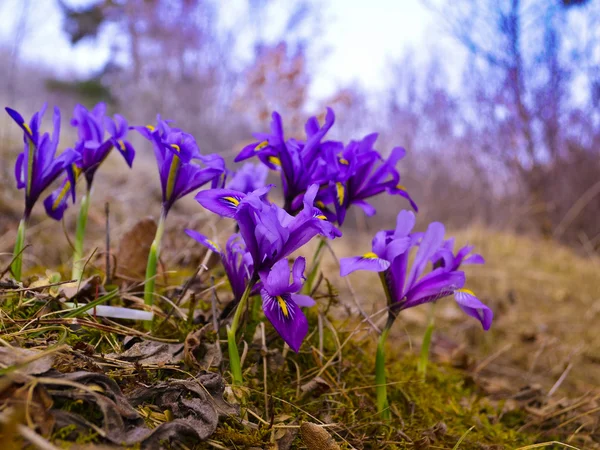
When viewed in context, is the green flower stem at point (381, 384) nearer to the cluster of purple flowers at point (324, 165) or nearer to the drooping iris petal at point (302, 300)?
the drooping iris petal at point (302, 300)

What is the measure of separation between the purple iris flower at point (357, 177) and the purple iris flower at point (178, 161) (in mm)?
360

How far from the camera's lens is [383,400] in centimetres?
143

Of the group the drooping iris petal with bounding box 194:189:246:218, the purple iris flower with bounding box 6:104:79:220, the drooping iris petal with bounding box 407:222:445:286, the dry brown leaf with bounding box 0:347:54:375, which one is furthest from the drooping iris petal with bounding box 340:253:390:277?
the purple iris flower with bounding box 6:104:79:220

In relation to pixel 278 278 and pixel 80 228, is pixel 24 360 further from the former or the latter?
pixel 80 228

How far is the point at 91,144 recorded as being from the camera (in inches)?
60.1

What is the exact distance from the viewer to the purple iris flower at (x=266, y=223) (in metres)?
1.10

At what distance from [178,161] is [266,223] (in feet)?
1.59

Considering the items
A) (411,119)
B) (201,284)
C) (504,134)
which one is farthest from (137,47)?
(201,284)

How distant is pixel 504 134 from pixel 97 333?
8.10 m

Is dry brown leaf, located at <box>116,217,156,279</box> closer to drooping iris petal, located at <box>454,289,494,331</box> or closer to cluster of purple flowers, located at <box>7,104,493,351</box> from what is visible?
cluster of purple flowers, located at <box>7,104,493,351</box>

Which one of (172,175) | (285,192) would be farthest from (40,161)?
(285,192)

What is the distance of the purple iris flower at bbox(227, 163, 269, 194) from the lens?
162 centimetres

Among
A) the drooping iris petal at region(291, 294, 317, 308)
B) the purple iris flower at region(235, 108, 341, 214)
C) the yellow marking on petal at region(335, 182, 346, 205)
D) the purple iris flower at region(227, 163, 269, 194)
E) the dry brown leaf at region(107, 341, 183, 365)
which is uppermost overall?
the purple iris flower at region(235, 108, 341, 214)

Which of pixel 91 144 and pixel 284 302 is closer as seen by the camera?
pixel 284 302
